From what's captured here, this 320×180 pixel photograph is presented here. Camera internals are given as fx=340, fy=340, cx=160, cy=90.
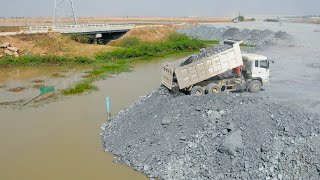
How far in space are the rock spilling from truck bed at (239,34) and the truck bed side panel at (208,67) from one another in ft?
105

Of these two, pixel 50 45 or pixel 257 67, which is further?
pixel 50 45

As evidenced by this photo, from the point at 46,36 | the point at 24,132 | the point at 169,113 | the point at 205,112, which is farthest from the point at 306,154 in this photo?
the point at 46,36

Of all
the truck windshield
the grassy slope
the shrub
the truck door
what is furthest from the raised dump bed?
the shrub

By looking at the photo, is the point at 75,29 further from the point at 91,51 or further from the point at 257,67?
the point at 257,67

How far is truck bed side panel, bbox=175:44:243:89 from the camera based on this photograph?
52.1 ft

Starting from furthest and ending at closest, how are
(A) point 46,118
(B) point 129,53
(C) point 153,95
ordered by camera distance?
(B) point 129,53 → (A) point 46,118 → (C) point 153,95

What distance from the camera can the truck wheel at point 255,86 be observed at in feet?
58.0

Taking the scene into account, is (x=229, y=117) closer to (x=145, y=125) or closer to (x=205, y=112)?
(x=205, y=112)

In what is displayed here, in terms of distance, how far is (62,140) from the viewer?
596 inches

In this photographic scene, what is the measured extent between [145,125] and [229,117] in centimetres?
340

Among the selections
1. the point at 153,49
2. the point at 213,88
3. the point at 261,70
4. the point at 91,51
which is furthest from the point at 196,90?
the point at 153,49

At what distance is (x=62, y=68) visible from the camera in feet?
111

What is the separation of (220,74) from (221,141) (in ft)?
21.4

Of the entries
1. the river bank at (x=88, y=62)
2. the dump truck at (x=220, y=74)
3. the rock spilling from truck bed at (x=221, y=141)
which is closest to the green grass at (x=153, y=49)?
the river bank at (x=88, y=62)
